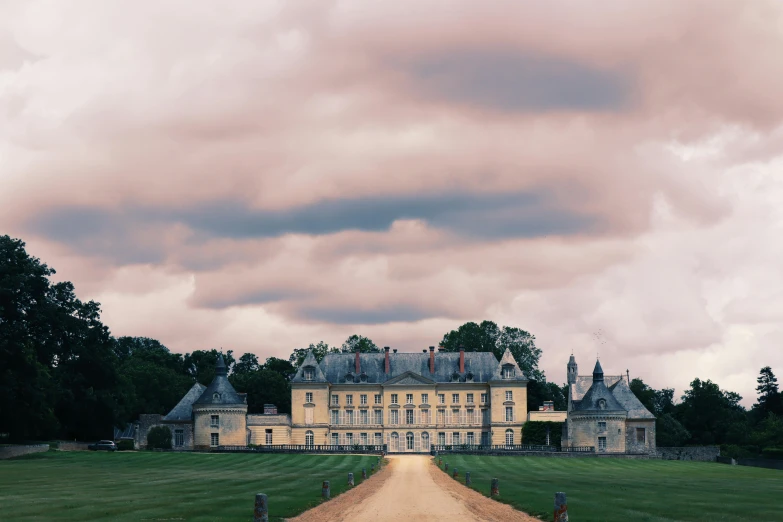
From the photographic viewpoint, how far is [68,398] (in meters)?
84.1

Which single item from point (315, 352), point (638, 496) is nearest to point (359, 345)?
point (315, 352)

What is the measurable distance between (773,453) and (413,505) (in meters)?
57.1

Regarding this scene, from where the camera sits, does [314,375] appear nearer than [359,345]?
Yes

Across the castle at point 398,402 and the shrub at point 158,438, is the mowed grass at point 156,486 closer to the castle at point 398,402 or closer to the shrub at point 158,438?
the shrub at point 158,438

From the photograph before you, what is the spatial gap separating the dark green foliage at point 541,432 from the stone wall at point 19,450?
47.4 m

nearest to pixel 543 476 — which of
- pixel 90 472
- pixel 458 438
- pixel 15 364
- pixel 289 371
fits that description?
pixel 90 472

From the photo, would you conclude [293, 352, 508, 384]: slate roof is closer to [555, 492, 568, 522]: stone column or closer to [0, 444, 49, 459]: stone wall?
[0, 444, 49, 459]: stone wall

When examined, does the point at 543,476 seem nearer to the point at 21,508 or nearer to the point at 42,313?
the point at 21,508

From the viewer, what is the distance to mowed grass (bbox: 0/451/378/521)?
28.9 metres

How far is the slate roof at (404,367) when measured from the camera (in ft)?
344

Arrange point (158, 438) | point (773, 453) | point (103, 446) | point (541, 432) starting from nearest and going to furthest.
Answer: point (773, 453) < point (103, 446) < point (158, 438) < point (541, 432)

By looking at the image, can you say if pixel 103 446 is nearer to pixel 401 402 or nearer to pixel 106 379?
pixel 106 379

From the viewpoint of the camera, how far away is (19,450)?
74.3 m

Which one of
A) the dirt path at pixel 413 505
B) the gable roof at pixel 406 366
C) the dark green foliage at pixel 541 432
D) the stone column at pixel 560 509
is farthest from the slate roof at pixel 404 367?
the stone column at pixel 560 509
